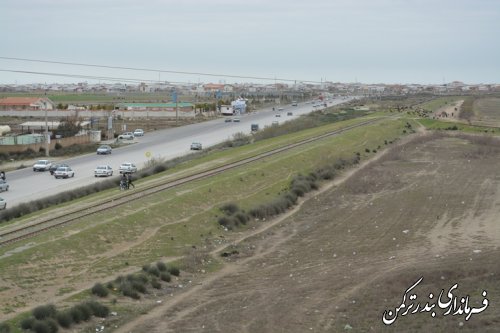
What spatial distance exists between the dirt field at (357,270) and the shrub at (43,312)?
180 centimetres

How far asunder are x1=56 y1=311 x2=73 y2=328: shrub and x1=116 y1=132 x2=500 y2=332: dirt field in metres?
1.36

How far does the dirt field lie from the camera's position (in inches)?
686

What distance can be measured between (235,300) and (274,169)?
93.4 ft

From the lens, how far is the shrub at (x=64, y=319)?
16734 millimetres

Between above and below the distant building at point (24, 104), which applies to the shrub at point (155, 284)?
above

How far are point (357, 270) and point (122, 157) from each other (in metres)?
44.1

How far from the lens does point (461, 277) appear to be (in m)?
20.4

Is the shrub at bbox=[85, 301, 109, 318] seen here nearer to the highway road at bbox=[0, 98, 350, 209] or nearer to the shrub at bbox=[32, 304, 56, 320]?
the shrub at bbox=[32, 304, 56, 320]

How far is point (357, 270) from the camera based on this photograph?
74.0ft

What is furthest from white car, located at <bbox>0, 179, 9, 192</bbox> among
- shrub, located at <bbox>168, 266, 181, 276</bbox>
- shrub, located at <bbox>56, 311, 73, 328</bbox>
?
shrub, located at <bbox>56, 311, 73, 328</bbox>

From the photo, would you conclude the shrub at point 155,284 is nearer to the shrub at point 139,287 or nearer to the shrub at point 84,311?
the shrub at point 139,287

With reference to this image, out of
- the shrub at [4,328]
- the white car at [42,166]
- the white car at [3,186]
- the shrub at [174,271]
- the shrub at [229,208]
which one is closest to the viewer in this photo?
the shrub at [4,328]

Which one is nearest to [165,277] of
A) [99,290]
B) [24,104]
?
[99,290]

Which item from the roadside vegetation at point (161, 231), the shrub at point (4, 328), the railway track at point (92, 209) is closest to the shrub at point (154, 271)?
the roadside vegetation at point (161, 231)
